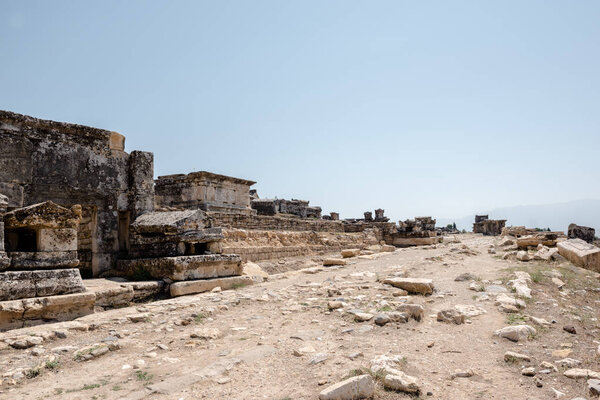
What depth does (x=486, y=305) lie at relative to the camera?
5.86m

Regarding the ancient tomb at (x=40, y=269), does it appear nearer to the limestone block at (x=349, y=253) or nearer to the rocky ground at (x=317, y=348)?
the rocky ground at (x=317, y=348)

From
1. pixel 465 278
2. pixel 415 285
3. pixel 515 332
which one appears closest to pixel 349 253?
pixel 465 278

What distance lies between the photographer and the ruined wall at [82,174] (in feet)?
19.6

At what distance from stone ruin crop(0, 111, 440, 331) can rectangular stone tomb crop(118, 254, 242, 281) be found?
0.06 feet

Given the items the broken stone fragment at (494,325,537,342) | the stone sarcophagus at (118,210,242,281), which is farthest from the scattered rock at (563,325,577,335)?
the stone sarcophagus at (118,210,242,281)

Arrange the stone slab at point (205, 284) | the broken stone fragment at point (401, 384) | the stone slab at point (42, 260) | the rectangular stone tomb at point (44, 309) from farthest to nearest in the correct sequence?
the stone slab at point (205, 284) → the stone slab at point (42, 260) → the rectangular stone tomb at point (44, 309) → the broken stone fragment at point (401, 384)

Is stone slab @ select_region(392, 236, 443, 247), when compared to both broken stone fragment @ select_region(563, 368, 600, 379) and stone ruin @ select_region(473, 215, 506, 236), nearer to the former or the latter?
stone ruin @ select_region(473, 215, 506, 236)

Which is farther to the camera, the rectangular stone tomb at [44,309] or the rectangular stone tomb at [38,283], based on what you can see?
the rectangular stone tomb at [38,283]

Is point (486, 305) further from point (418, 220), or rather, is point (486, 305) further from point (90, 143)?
point (418, 220)

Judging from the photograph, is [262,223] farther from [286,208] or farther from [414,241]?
[286,208]

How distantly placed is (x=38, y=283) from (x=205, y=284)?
266 centimetres

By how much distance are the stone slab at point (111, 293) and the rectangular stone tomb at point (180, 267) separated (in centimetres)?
78

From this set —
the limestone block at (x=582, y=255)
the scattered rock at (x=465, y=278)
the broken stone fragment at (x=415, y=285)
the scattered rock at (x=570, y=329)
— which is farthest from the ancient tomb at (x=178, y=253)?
the limestone block at (x=582, y=255)

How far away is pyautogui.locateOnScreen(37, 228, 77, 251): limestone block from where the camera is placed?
199 inches
